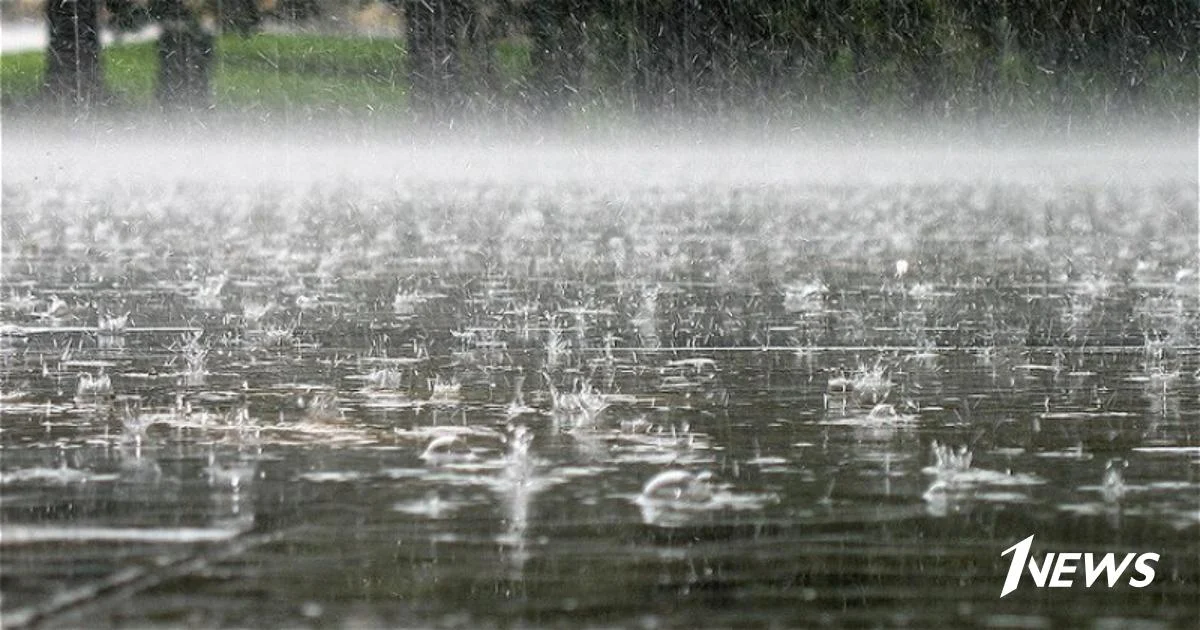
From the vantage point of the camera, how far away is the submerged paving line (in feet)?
14.3

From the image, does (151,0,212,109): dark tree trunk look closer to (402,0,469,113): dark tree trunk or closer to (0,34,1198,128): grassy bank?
(0,34,1198,128): grassy bank

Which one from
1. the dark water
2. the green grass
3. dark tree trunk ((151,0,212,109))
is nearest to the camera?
the dark water

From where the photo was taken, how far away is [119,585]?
4656 millimetres

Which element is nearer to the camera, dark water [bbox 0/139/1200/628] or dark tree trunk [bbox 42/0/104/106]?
dark water [bbox 0/139/1200/628]

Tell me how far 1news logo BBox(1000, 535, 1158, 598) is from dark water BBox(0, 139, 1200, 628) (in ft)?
0.14

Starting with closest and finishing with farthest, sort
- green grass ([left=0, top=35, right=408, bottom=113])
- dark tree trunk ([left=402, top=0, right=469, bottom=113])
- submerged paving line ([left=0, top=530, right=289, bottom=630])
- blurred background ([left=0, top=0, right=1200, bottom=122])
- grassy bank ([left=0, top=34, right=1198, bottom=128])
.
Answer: submerged paving line ([left=0, top=530, right=289, bottom=630]) → dark tree trunk ([left=402, top=0, right=469, bottom=113]) → blurred background ([left=0, top=0, right=1200, bottom=122]) → grassy bank ([left=0, top=34, right=1198, bottom=128]) → green grass ([left=0, top=35, right=408, bottom=113])

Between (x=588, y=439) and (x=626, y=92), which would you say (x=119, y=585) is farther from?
(x=626, y=92)

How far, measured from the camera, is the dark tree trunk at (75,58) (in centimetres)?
4409

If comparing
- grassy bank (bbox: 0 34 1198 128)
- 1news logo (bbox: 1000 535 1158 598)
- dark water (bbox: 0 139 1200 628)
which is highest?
grassy bank (bbox: 0 34 1198 128)

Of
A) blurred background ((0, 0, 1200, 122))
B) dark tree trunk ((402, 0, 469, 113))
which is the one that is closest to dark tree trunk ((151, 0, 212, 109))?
blurred background ((0, 0, 1200, 122))

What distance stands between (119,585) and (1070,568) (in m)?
1.85

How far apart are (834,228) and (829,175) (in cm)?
2172

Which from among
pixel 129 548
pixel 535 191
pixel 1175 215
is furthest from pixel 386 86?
pixel 129 548

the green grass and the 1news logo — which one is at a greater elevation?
the green grass
